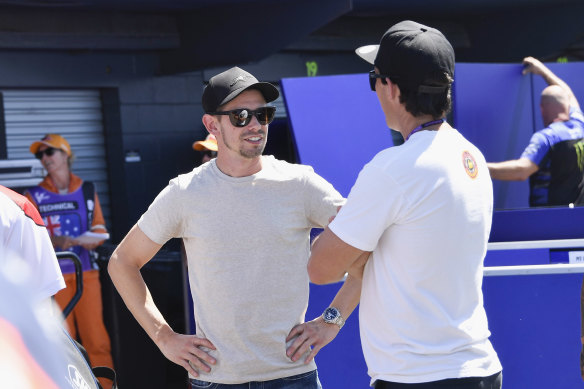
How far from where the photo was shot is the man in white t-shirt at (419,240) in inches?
92.6

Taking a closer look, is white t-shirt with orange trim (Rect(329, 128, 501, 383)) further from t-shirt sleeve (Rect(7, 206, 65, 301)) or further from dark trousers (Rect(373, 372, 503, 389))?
t-shirt sleeve (Rect(7, 206, 65, 301))

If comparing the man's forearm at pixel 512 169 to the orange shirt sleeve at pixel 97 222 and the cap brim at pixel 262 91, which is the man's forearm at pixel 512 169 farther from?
the orange shirt sleeve at pixel 97 222

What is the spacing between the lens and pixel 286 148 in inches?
260

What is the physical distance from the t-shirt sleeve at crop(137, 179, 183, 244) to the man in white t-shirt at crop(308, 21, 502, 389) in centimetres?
81

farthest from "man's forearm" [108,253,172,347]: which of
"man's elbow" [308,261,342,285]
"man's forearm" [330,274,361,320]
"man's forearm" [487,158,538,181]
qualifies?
"man's forearm" [487,158,538,181]

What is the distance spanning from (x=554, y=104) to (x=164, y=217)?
397 centimetres

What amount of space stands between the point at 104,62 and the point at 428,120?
7.12m

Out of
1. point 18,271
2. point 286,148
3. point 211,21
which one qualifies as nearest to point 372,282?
point 18,271

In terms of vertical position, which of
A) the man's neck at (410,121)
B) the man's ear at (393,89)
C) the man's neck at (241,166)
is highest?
the man's ear at (393,89)

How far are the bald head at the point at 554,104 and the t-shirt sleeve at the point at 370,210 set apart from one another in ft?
14.0

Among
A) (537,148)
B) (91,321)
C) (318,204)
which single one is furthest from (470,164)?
(91,321)

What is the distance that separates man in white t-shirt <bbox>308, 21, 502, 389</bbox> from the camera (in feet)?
7.72

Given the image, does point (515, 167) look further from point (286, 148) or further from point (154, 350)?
point (154, 350)

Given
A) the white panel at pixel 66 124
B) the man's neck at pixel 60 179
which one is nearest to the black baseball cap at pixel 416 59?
the man's neck at pixel 60 179
